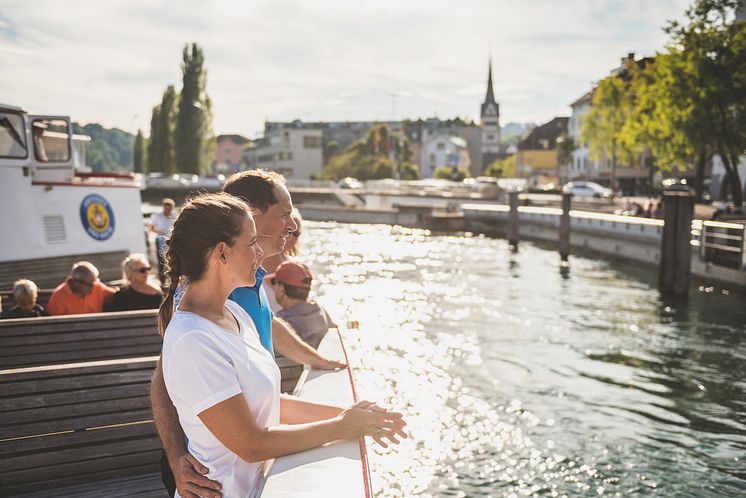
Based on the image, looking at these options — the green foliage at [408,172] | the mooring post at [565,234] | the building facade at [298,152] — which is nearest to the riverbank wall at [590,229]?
the mooring post at [565,234]

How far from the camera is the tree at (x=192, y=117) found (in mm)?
75312

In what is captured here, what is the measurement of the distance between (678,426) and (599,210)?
36314mm

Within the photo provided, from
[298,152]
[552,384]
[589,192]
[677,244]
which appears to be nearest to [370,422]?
[552,384]

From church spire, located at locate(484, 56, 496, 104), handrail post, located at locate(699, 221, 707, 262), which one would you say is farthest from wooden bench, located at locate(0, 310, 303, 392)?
church spire, located at locate(484, 56, 496, 104)

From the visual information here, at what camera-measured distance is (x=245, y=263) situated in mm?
2445

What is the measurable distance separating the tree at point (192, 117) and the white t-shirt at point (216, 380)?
246 feet

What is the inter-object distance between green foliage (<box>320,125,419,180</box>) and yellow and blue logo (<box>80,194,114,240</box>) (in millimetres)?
78604

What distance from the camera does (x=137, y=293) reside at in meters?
7.41

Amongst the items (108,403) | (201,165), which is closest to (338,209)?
(201,165)

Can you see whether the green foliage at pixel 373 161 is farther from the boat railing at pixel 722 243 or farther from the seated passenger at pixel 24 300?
the seated passenger at pixel 24 300

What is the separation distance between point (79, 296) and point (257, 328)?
5321 mm

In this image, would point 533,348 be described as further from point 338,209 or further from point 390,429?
point 338,209

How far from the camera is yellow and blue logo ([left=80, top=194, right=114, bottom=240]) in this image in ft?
43.9

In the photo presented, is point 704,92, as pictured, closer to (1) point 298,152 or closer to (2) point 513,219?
(2) point 513,219
